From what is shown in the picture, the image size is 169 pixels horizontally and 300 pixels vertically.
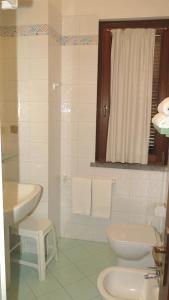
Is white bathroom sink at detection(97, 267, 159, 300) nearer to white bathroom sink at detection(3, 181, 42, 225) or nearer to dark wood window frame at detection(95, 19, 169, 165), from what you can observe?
white bathroom sink at detection(3, 181, 42, 225)

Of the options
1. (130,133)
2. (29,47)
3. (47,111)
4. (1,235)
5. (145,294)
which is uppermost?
(29,47)

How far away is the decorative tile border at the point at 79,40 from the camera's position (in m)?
2.46

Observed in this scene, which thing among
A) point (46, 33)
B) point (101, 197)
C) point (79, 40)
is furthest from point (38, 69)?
point (101, 197)

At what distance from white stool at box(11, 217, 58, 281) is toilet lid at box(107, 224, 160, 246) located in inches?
21.7

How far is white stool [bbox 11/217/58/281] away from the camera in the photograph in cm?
211

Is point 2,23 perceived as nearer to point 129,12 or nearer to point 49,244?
point 129,12

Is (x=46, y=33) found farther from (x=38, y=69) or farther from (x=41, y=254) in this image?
(x=41, y=254)

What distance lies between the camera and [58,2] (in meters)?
2.42

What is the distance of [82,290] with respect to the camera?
205 centimetres

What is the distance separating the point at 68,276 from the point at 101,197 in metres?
0.79

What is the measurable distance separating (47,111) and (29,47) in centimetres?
59

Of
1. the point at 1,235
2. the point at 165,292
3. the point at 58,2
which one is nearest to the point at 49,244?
the point at 165,292

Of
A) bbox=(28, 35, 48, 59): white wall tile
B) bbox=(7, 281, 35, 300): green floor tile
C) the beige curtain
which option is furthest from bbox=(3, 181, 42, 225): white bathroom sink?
bbox=(28, 35, 48, 59): white wall tile

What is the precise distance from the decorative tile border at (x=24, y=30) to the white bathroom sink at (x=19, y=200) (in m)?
1.33
